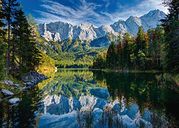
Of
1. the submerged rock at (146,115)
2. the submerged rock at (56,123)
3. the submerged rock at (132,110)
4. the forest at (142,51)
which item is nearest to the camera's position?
the submerged rock at (56,123)

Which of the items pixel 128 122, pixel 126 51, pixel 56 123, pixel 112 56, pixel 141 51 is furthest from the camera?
pixel 112 56

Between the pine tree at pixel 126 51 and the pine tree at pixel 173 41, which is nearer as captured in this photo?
the pine tree at pixel 173 41

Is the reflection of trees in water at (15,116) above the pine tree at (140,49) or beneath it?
beneath

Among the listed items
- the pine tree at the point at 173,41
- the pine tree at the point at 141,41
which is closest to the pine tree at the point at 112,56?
the pine tree at the point at 141,41

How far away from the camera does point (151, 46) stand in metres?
126

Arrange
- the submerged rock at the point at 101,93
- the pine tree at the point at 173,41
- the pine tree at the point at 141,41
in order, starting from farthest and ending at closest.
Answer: the pine tree at the point at 141,41, the pine tree at the point at 173,41, the submerged rock at the point at 101,93

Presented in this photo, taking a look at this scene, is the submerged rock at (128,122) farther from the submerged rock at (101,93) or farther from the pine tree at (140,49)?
the pine tree at (140,49)

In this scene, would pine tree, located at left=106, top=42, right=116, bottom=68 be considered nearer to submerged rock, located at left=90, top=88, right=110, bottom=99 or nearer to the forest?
Answer: the forest

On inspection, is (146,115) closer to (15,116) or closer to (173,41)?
(15,116)

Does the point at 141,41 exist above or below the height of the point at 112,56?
above

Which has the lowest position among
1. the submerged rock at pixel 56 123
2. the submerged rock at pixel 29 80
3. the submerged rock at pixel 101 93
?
the submerged rock at pixel 101 93

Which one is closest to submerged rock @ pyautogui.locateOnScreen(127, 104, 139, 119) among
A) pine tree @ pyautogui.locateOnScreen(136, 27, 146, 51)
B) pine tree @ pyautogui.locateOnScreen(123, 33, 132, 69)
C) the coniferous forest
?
the coniferous forest

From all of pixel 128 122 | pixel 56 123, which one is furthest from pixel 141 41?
pixel 56 123

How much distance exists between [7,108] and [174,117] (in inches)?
632
